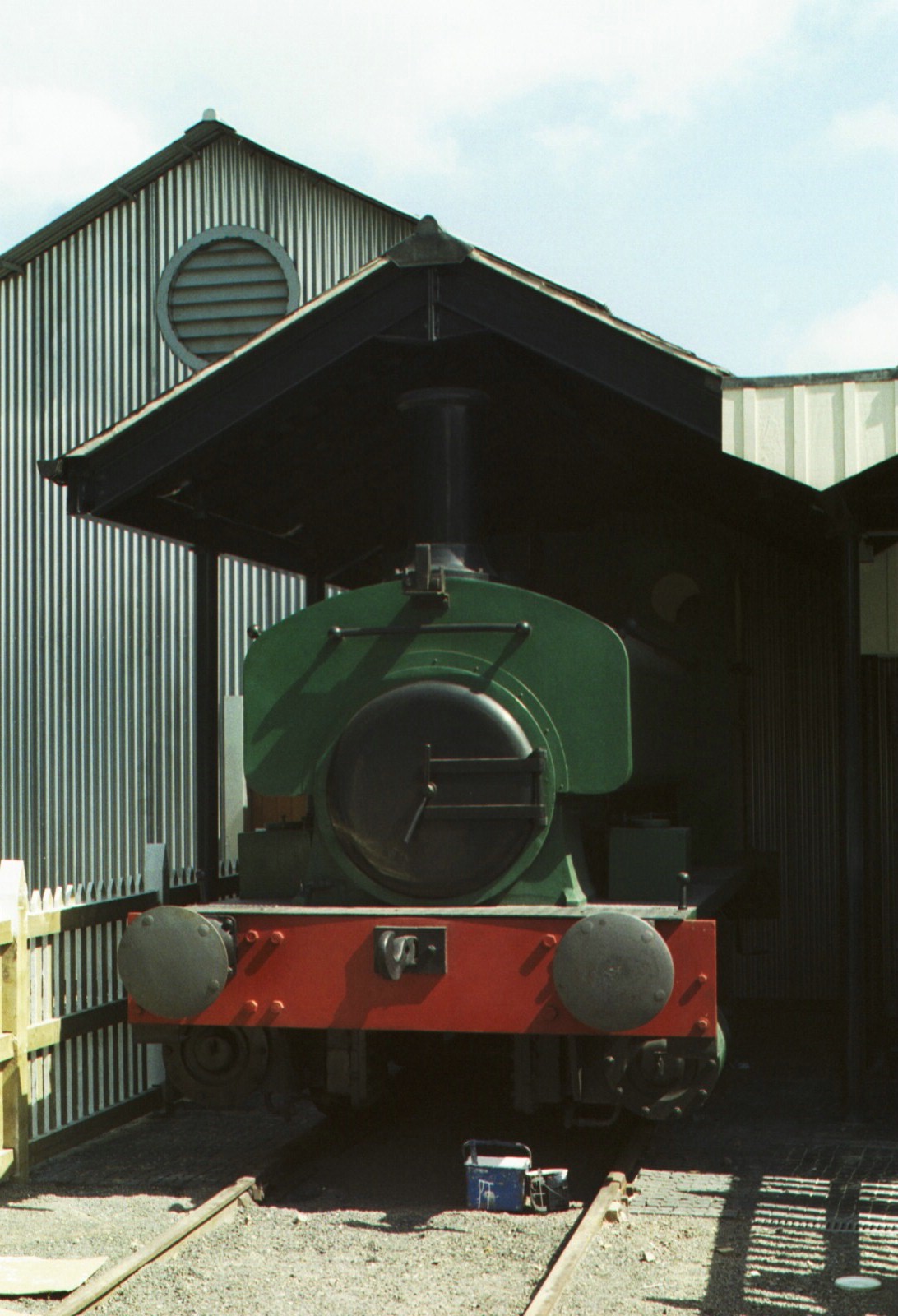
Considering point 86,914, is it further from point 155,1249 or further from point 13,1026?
point 155,1249

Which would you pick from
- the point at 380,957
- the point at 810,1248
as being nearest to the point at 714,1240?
the point at 810,1248

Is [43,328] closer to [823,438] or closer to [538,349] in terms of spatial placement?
[538,349]

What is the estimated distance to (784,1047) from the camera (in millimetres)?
9305

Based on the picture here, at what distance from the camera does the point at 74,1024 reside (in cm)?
699

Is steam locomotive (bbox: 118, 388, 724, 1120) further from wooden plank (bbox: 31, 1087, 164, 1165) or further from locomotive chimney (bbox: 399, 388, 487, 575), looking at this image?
wooden plank (bbox: 31, 1087, 164, 1165)

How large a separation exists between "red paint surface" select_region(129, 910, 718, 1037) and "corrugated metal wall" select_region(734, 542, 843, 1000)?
13.3ft

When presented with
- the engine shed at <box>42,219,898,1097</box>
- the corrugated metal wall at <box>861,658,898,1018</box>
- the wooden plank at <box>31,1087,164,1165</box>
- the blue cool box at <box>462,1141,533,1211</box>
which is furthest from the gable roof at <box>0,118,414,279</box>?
the blue cool box at <box>462,1141,533,1211</box>

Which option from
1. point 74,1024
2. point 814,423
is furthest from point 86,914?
point 814,423

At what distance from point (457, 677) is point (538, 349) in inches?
63.0

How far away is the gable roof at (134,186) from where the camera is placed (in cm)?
1412

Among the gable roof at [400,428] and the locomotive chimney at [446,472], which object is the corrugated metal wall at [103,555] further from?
the locomotive chimney at [446,472]

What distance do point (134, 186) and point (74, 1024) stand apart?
9.82 m

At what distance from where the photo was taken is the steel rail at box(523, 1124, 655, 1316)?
4.62 m

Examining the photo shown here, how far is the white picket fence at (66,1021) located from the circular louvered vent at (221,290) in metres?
7.66
